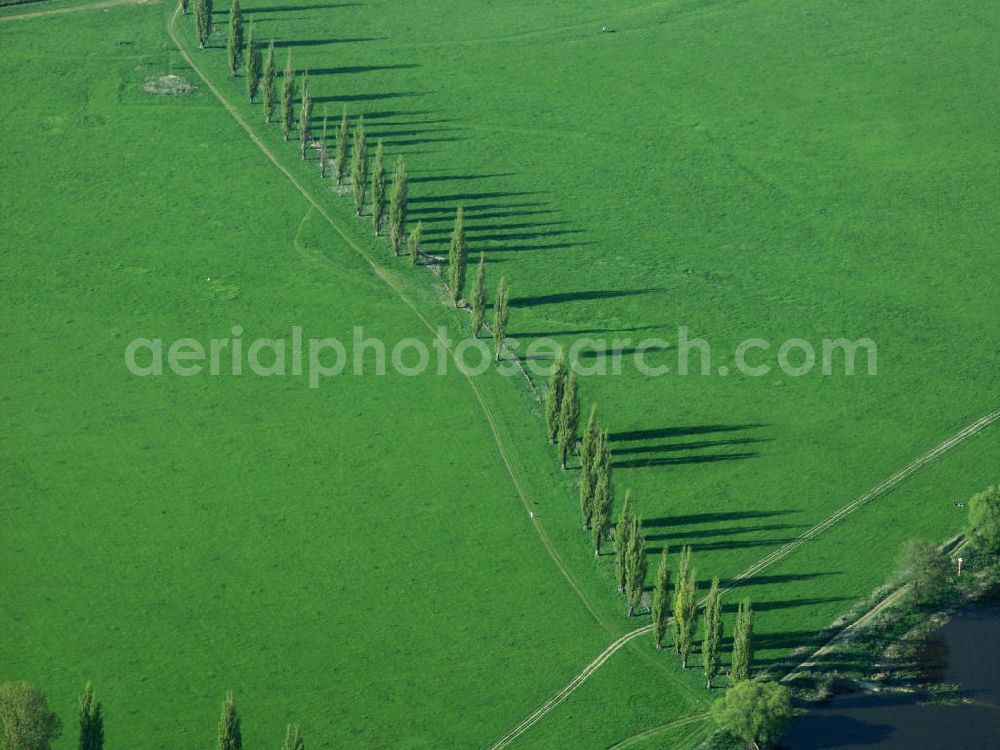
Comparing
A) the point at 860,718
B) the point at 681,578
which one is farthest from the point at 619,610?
the point at 860,718

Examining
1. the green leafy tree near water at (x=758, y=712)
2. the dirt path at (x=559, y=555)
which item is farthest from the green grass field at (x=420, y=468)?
the green leafy tree near water at (x=758, y=712)

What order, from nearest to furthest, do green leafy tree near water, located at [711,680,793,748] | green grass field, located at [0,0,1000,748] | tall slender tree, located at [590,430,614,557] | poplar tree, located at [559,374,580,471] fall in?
green leafy tree near water, located at [711,680,793,748]
green grass field, located at [0,0,1000,748]
tall slender tree, located at [590,430,614,557]
poplar tree, located at [559,374,580,471]

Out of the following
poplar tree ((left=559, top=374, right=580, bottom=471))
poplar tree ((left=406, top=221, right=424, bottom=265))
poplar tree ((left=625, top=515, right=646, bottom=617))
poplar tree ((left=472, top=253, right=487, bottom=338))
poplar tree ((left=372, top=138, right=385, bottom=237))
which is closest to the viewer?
poplar tree ((left=625, top=515, right=646, bottom=617))

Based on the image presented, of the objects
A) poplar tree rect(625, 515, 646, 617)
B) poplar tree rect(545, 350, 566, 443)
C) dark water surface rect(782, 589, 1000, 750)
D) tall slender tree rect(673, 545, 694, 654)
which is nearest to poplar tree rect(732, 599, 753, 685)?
tall slender tree rect(673, 545, 694, 654)

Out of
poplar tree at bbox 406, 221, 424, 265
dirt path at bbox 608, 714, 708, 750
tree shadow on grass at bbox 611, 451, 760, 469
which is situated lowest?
dirt path at bbox 608, 714, 708, 750

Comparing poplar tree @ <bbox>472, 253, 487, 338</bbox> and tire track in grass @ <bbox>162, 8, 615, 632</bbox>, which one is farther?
poplar tree @ <bbox>472, 253, 487, 338</bbox>

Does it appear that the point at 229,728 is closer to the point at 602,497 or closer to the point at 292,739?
the point at 292,739

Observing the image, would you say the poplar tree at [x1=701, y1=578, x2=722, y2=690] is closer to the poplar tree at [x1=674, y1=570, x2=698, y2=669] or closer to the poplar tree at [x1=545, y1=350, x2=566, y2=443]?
the poplar tree at [x1=674, y1=570, x2=698, y2=669]

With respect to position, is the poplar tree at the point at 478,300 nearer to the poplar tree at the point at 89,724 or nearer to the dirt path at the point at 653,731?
the dirt path at the point at 653,731
